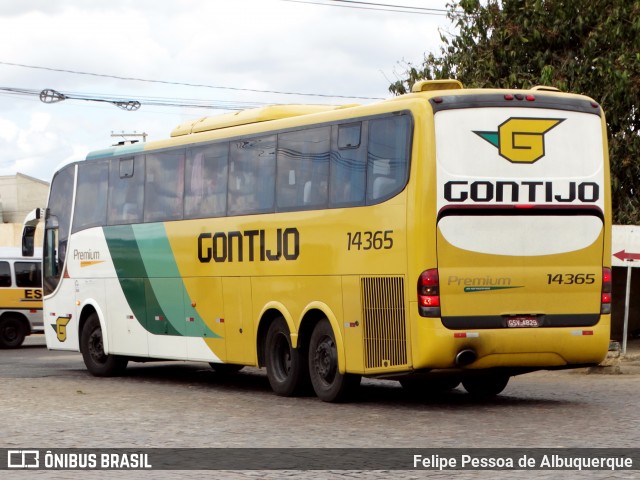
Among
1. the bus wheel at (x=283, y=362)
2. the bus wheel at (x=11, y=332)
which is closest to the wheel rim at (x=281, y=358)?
the bus wheel at (x=283, y=362)

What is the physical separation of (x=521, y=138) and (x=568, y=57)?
13.3 meters

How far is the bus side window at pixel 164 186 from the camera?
19.4 meters

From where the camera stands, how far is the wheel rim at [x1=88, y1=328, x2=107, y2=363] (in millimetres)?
21812

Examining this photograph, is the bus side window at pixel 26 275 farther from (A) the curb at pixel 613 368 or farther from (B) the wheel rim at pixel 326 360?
(B) the wheel rim at pixel 326 360

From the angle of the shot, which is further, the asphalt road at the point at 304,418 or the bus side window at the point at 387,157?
the bus side window at the point at 387,157

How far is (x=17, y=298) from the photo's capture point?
33062 mm

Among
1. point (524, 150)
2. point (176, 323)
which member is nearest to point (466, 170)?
point (524, 150)

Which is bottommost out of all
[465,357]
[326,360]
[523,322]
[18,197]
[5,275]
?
[326,360]

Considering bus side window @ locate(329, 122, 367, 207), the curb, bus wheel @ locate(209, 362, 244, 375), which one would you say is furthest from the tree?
bus side window @ locate(329, 122, 367, 207)

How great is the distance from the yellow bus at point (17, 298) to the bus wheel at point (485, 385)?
1802 cm

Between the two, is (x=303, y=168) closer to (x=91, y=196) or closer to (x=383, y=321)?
(x=383, y=321)

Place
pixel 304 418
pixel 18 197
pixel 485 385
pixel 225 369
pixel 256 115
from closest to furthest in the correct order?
pixel 304 418
pixel 485 385
pixel 256 115
pixel 225 369
pixel 18 197

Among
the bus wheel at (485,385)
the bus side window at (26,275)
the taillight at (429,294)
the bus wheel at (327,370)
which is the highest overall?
the bus side window at (26,275)

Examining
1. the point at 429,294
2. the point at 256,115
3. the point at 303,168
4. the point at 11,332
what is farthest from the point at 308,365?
the point at 11,332
